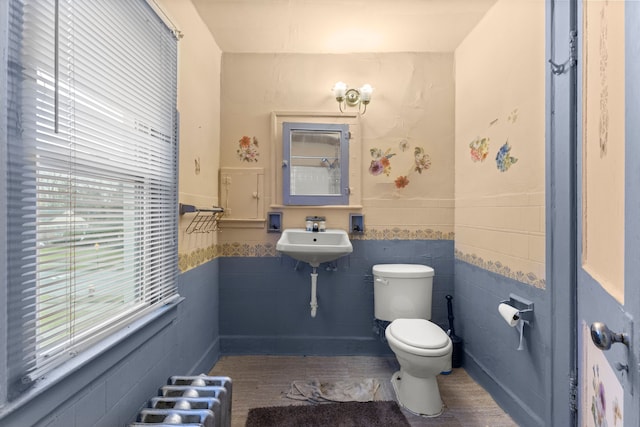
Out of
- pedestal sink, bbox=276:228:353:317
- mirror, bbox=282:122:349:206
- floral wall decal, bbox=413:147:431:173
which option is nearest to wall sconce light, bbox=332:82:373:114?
mirror, bbox=282:122:349:206

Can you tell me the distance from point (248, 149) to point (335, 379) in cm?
174

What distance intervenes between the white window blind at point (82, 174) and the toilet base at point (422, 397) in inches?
55.6

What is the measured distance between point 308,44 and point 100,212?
184 cm

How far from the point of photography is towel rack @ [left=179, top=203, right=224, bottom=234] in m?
1.75

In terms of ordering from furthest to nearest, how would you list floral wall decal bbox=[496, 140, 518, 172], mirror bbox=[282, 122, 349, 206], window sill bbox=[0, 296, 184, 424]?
1. mirror bbox=[282, 122, 349, 206]
2. floral wall decal bbox=[496, 140, 518, 172]
3. window sill bbox=[0, 296, 184, 424]

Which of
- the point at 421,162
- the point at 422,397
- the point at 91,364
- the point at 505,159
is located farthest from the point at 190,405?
the point at 421,162

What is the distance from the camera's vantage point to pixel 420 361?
1664 mm

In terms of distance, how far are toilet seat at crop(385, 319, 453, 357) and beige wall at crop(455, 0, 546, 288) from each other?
0.52 meters

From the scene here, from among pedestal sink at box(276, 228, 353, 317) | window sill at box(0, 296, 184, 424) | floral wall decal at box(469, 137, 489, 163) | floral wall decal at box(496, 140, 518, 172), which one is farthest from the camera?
pedestal sink at box(276, 228, 353, 317)

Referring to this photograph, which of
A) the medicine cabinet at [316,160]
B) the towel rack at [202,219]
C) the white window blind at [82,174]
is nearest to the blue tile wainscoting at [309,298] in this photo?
the towel rack at [202,219]

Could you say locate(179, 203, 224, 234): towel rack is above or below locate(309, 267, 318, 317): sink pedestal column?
above

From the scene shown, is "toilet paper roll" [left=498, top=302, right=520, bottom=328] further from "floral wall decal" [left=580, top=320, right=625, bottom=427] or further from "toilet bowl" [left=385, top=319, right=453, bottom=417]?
"floral wall decal" [left=580, top=320, right=625, bottom=427]

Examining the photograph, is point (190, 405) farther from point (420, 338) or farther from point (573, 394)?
point (573, 394)

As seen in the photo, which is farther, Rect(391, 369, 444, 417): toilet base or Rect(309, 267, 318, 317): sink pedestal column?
Rect(309, 267, 318, 317): sink pedestal column
